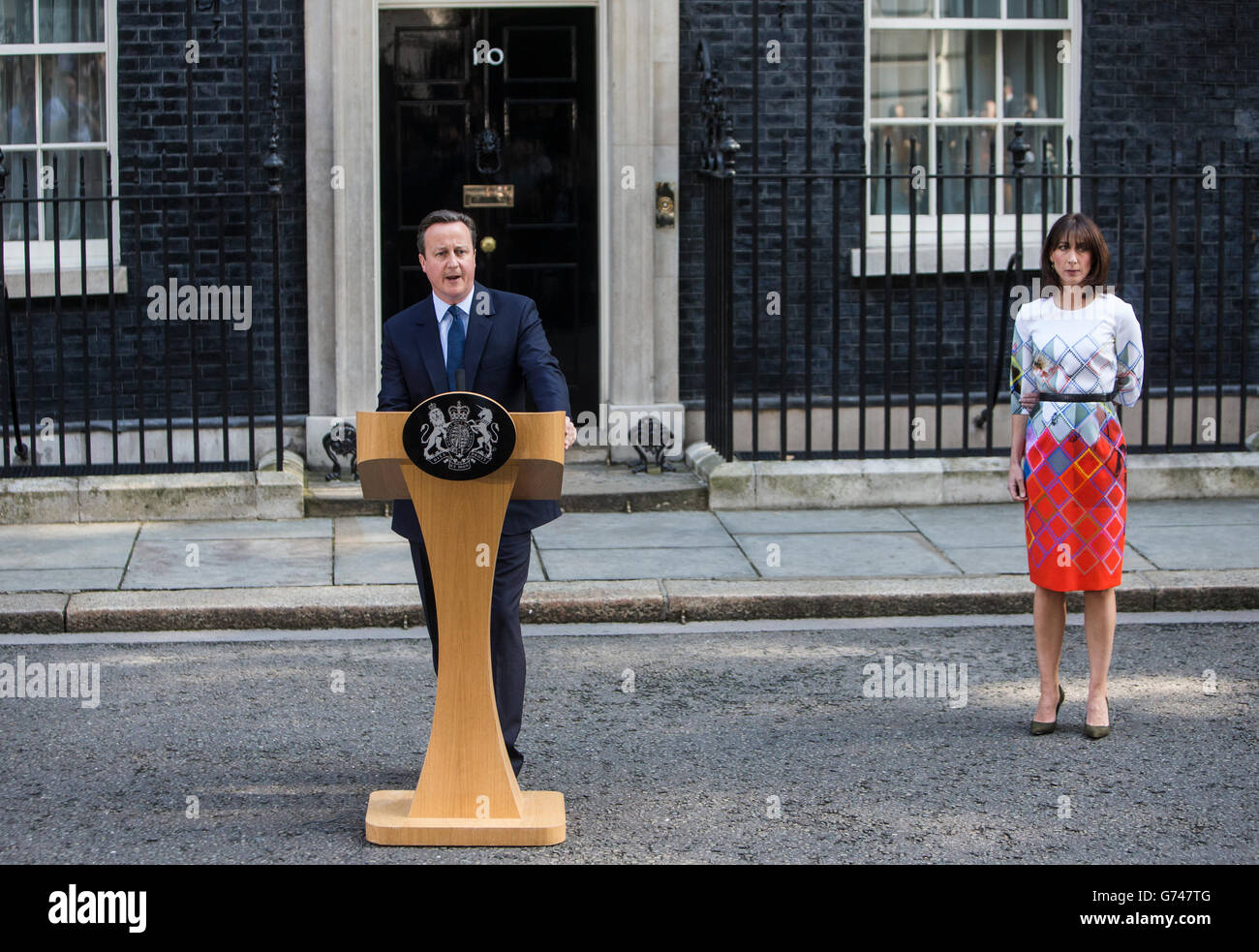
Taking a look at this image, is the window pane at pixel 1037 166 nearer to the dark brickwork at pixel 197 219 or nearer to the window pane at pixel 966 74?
the window pane at pixel 966 74

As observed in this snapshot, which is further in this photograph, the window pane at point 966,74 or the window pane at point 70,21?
the window pane at point 966,74

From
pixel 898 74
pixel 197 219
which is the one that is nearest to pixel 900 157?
pixel 898 74

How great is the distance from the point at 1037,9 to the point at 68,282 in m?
6.32

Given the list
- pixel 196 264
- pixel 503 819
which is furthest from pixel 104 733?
pixel 196 264

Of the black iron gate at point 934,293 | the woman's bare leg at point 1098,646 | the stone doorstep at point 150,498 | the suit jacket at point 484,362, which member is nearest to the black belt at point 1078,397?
the woman's bare leg at point 1098,646

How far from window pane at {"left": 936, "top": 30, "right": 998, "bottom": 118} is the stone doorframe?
1.85 meters

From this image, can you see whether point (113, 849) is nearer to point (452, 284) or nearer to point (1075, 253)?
point (452, 284)

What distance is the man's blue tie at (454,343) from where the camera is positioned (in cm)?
503

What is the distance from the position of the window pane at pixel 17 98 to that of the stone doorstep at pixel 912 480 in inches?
184

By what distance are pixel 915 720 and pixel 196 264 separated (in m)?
5.94

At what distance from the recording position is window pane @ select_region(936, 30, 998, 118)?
427 inches

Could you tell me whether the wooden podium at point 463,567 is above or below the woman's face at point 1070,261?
below

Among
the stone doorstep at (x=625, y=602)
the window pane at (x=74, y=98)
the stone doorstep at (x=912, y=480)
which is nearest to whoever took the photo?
the stone doorstep at (x=625, y=602)

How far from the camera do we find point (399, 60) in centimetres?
1021
